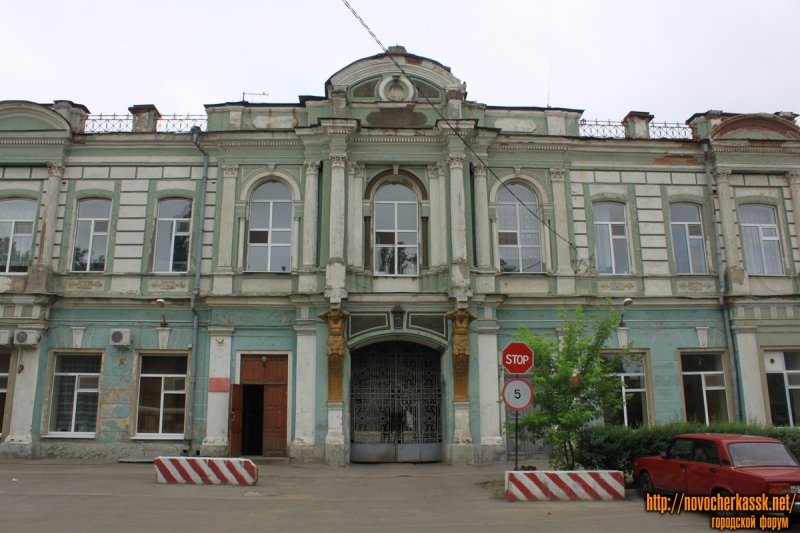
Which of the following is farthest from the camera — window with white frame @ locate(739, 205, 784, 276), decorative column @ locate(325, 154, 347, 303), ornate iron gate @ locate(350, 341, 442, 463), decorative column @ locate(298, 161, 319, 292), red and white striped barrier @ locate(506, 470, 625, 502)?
window with white frame @ locate(739, 205, 784, 276)

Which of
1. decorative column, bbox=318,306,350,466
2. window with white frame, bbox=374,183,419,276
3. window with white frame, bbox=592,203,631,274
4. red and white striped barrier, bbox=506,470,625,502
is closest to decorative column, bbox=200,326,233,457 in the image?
decorative column, bbox=318,306,350,466

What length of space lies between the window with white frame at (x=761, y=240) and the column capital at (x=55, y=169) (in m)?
19.3

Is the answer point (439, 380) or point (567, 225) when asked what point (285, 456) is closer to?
point (439, 380)

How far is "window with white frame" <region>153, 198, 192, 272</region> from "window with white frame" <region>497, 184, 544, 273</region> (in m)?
8.73

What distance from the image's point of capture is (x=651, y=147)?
18281mm

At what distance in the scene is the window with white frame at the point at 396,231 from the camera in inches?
678

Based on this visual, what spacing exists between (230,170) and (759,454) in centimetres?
1406

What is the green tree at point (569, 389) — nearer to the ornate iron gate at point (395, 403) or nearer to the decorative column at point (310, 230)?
the ornate iron gate at point (395, 403)

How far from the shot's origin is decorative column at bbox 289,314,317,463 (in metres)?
15.6

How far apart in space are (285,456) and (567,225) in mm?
9776

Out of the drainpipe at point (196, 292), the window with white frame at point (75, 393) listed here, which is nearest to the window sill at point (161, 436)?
the drainpipe at point (196, 292)

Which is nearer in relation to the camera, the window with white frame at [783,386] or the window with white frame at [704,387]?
the window with white frame at [783,386]

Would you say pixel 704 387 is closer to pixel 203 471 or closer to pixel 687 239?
pixel 687 239

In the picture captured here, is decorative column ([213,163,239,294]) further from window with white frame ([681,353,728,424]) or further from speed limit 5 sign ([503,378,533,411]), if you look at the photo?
window with white frame ([681,353,728,424])
